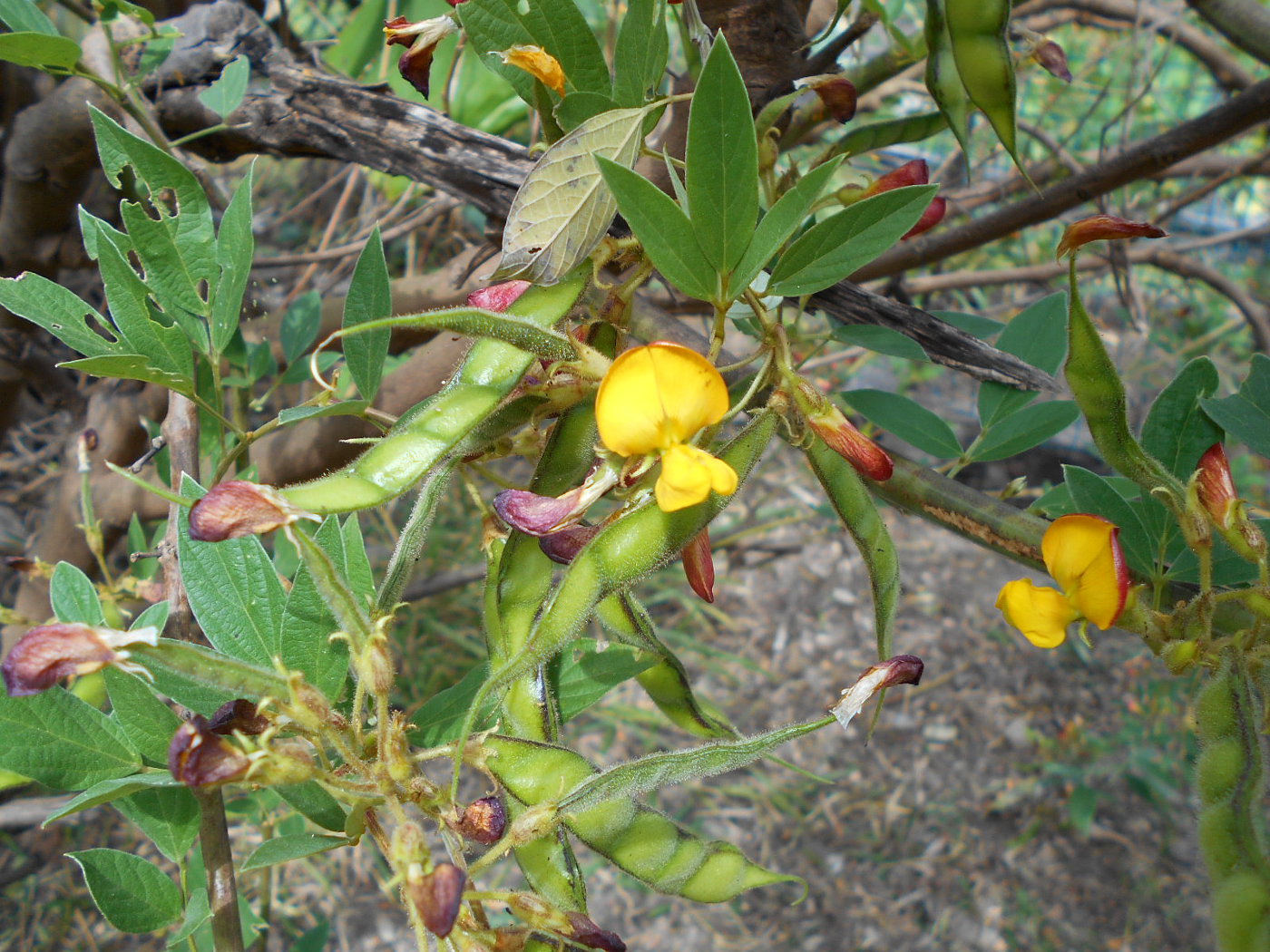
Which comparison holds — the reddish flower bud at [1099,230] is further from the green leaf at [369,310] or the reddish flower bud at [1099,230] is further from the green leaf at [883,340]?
the green leaf at [369,310]

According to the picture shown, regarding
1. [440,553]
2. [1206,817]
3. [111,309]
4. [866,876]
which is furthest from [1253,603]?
[440,553]

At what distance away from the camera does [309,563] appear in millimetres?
433

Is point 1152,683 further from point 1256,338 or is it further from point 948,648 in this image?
point 1256,338

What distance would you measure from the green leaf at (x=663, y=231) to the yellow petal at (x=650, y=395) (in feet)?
0.23

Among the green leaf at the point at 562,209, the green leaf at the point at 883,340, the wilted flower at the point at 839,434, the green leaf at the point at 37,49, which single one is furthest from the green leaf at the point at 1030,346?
the green leaf at the point at 37,49

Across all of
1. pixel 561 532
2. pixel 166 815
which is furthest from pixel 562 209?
pixel 166 815

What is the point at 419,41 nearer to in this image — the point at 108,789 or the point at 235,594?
the point at 235,594

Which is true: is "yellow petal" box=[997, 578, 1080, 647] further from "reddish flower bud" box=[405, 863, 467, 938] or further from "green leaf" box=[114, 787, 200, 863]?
"green leaf" box=[114, 787, 200, 863]

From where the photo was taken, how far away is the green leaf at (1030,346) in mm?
860

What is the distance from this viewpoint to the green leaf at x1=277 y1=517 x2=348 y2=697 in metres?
0.56

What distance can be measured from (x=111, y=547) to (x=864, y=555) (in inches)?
42.9

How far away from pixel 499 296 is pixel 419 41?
19 centimetres

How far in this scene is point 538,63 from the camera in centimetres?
52

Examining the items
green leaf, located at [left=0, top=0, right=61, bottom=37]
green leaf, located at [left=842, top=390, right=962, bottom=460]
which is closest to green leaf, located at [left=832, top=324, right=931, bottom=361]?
green leaf, located at [left=842, top=390, right=962, bottom=460]
